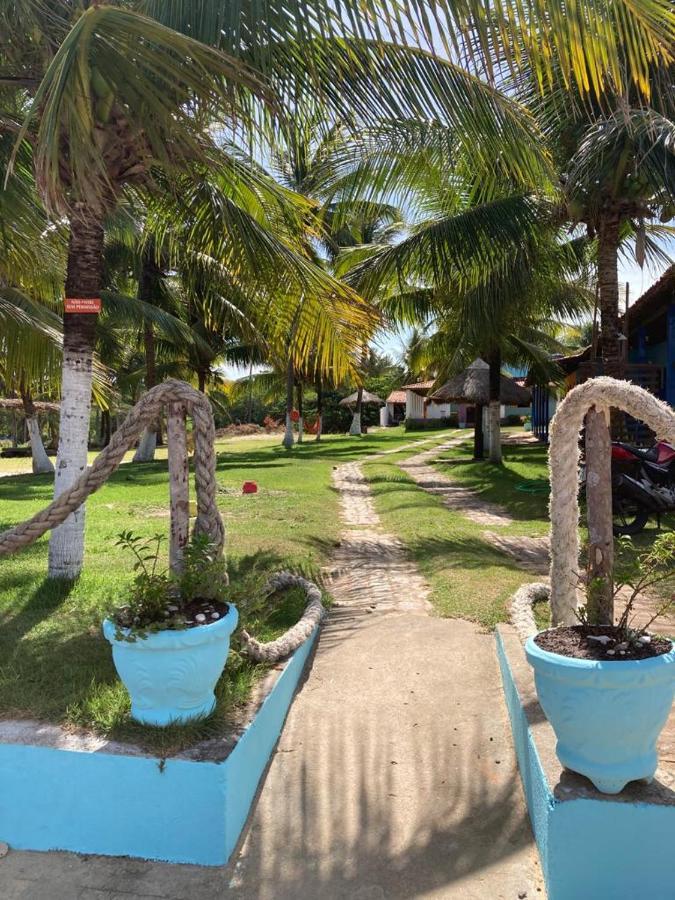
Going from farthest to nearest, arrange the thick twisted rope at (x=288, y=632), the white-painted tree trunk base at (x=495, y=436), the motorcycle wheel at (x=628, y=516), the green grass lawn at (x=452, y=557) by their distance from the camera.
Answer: the white-painted tree trunk base at (x=495, y=436)
the motorcycle wheel at (x=628, y=516)
the green grass lawn at (x=452, y=557)
the thick twisted rope at (x=288, y=632)

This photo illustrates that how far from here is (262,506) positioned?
1025cm

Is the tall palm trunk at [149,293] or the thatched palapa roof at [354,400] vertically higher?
the tall palm trunk at [149,293]

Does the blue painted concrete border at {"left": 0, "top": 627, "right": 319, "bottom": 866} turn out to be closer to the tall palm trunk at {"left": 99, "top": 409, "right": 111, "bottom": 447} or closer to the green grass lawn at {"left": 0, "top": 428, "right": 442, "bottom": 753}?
the green grass lawn at {"left": 0, "top": 428, "right": 442, "bottom": 753}

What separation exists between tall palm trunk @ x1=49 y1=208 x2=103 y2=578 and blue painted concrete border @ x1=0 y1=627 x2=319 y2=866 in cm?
252

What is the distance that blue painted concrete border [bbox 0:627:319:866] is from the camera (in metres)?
2.53

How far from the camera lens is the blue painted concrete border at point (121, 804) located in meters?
2.53

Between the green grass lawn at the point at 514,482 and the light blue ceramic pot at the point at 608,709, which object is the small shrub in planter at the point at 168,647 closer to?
the light blue ceramic pot at the point at 608,709

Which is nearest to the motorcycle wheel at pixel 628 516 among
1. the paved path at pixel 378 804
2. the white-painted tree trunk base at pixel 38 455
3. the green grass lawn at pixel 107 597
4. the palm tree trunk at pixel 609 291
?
the palm tree trunk at pixel 609 291

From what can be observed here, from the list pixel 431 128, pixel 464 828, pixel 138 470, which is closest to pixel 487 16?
pixel 431 128

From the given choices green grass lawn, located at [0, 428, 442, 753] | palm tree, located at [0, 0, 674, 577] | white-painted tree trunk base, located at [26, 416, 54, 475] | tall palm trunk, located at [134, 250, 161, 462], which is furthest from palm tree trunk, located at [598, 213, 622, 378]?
white-painted tree trunk base, located at [26, 416, 54, 475]

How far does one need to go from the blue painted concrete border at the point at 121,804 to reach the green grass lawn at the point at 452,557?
2.67 meters

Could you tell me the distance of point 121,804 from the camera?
8.46 feet

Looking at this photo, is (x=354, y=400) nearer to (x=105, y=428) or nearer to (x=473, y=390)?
(x=105, y=428)

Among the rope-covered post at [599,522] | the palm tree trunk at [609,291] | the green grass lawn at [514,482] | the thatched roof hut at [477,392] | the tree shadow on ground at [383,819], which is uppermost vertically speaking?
the palm tree trunk at [609,291]
